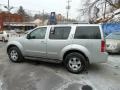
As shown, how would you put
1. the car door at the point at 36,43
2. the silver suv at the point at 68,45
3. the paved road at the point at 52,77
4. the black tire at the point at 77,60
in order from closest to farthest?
the paved road at the point at 52,77
the silver suv at the point at 68,45
the black tire at the point at 77,60
the car door at the point at 36,43

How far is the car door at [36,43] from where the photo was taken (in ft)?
25.5

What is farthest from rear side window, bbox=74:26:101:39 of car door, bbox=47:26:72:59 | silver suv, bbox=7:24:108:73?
car door, bbox=47:26:72:59

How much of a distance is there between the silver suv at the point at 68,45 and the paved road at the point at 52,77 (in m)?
0.40

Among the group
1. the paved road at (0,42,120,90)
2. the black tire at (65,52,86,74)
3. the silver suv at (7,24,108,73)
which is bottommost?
the paved road at (0,42,120,90)

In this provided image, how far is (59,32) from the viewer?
7531 millimetres

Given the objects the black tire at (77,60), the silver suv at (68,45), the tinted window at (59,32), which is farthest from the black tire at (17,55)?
the black tire at (77,60)

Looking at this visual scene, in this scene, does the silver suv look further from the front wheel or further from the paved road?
the paved road

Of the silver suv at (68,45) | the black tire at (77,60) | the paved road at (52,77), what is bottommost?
the paved road at (52,77)

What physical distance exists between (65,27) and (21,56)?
242cm

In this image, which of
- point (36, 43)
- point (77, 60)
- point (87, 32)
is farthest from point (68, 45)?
point (36, 43)

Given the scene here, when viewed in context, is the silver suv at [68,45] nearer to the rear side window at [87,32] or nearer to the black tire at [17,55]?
the rear side window at [87,32]

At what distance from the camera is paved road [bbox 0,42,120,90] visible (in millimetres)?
5793

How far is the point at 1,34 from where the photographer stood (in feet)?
74.1

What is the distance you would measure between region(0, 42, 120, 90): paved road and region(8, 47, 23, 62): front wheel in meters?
0.29
